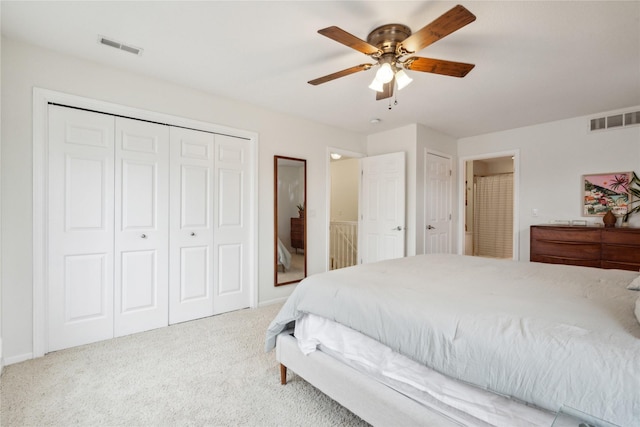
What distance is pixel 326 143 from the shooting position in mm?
4234

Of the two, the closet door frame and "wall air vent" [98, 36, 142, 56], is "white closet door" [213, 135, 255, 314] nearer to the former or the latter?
"wall air vent" [98, 36, 142, 56]

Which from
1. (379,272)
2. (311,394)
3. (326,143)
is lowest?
(311,394)

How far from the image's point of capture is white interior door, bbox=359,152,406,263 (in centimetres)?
418

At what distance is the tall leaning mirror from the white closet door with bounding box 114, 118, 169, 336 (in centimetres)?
127

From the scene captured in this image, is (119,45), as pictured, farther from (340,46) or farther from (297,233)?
(297,233)

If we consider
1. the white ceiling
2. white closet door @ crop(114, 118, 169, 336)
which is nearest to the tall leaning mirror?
the white ceiling

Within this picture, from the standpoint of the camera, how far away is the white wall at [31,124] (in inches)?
85.6

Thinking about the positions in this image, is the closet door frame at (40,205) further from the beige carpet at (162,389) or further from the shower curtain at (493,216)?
Result: the shower curtain at (493,216)

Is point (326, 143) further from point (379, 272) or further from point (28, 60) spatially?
point (28, 60)

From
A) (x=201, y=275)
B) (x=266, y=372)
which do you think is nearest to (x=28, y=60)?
(x=201, y=275)

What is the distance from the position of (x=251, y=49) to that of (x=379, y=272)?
77.3 inches

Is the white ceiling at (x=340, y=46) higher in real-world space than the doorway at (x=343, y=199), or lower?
higher

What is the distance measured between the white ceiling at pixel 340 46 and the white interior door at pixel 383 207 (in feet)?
3.46

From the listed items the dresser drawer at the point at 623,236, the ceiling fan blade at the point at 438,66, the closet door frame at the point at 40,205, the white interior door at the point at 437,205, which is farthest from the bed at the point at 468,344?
the white interior door at the point at 437,205
